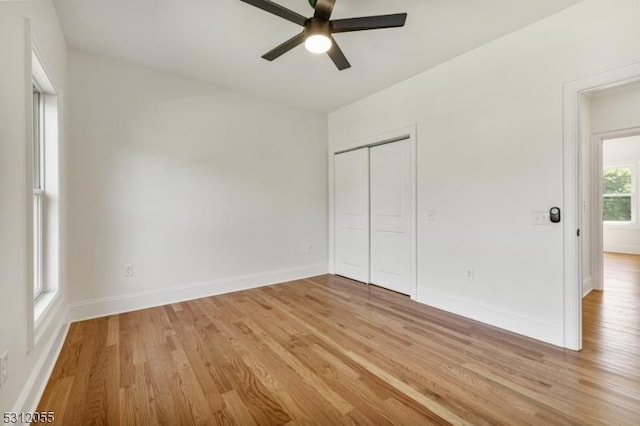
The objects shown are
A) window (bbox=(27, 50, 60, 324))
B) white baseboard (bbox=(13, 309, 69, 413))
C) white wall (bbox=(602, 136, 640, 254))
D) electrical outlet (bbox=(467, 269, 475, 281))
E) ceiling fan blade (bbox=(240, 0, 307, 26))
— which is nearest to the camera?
white baseboard (bbox=(13, 309, 69, 413))

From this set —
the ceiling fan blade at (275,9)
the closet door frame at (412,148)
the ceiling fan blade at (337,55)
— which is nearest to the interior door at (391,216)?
the closet door frame at (412,148)

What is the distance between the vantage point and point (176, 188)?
11.0 feet

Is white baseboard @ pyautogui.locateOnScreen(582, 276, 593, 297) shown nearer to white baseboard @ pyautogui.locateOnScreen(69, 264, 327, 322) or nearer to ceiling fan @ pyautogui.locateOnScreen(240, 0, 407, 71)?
white baseboard @ pyautogui.locateOnScreen(69, 264, 327, 322)

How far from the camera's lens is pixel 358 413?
1.56 meters

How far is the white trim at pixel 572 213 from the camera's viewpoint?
2.22 meters

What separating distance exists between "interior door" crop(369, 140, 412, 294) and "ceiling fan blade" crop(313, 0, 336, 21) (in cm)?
201

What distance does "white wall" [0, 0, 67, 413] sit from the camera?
132 centimetres

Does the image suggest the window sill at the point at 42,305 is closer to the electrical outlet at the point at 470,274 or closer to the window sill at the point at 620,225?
the electrical outlet at the point at 470,274

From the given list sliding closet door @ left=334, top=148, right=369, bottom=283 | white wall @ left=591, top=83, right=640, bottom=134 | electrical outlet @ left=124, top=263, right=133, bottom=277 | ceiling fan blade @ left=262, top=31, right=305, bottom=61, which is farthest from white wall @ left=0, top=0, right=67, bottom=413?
white wall @ left=591, top=83, right=640, bottom=134

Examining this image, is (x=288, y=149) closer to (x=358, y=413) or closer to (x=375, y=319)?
(x=375, y=319)

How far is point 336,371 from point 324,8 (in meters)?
2.46

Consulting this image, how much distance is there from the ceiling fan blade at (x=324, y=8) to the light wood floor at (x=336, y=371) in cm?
246

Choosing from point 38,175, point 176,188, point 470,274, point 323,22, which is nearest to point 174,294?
point 176,188

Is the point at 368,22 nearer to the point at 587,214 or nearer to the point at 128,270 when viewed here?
the point at 128,270
